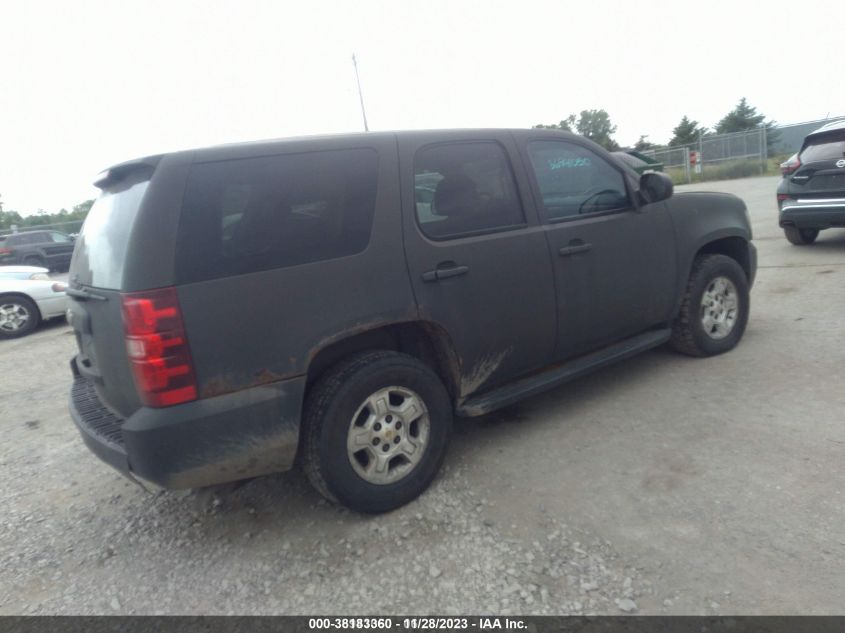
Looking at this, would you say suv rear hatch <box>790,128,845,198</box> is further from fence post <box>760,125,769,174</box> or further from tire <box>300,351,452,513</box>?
fence post <box>760,125,769,174</box>

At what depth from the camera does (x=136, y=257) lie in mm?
2545

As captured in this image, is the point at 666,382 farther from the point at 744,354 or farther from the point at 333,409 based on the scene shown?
the point at 333,409

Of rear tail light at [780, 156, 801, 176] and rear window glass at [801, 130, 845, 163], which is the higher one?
rear window glass at [801, 130, 845, 163]

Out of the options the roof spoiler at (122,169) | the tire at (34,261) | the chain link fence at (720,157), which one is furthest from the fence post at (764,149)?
the tire at (34,261)

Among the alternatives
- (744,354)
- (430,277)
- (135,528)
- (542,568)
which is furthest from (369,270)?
(744,354)

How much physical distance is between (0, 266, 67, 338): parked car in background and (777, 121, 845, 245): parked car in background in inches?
396

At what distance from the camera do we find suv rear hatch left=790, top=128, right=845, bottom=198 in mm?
7543

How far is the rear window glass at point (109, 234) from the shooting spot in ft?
8.80

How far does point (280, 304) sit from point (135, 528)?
1557 mm

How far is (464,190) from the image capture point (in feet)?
11.4
